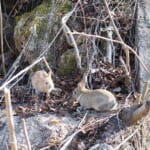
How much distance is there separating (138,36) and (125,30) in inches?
10.1

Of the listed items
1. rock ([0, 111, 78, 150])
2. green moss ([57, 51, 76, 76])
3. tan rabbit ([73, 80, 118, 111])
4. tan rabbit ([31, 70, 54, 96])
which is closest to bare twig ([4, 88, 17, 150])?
rock ([0, 111, 78, 150])

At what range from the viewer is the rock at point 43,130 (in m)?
3.82

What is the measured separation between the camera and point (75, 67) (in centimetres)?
516

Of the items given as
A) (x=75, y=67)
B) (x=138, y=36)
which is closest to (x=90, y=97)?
(x=75, y=67)

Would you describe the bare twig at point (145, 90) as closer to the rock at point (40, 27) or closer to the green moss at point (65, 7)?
the rock at point (40, 27)

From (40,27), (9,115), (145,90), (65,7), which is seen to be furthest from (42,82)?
(9,115)

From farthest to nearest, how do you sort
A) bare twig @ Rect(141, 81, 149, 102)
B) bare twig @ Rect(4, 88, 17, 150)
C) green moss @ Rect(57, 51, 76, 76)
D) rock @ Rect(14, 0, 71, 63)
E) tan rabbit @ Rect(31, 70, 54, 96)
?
rock @ Rect(14, 0, 71, 63) → green moss @ Rect(57, 51, 76, 76) → tan rabbit @ Rect(31, 70, 54, 96) → bare twig @ Rect(141, 81, 149, 102) → bare twig @ Rect(4, 88, 17, 150)

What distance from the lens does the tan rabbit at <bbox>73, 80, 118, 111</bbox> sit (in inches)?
157

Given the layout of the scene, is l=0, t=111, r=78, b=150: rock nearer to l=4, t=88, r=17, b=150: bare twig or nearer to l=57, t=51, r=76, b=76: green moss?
l=57, t=51, r=76, b=76: green moss

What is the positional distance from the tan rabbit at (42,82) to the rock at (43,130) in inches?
18.4

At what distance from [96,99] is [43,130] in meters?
0.68

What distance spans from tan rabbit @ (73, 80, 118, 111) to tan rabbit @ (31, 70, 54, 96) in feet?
1.15

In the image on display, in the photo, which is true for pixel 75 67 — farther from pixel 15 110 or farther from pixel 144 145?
pixel 144 145

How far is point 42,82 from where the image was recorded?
4.46m
